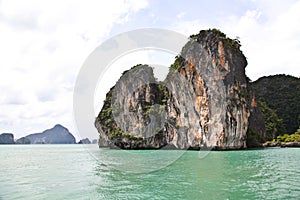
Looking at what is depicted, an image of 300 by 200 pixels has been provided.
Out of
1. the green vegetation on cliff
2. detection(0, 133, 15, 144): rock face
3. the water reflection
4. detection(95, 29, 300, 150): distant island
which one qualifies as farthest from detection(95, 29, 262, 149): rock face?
detection(0, 133, 15, 144): rock face

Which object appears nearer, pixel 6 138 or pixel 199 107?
pixel 199 107

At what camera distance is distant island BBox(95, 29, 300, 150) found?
33531 mm

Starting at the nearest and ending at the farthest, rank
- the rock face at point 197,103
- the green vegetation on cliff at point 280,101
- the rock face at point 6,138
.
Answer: the rock face at point 197,103
the green vegetation on cliff at point 280,101
the rock face at point 6,138

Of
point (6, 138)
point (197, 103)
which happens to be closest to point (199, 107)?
point (197, 103)

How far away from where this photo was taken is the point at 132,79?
1944 inches

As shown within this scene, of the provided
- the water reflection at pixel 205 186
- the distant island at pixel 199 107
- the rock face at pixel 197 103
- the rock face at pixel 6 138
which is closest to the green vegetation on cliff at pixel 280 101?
the distant island at pixel 199 107

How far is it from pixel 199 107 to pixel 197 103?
57 cm

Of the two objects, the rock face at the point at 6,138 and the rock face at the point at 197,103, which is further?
the rock face at the point at 6,138

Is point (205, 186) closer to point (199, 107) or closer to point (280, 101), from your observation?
point (199, 107)

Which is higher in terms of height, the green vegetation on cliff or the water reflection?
the green vegetation on cliff

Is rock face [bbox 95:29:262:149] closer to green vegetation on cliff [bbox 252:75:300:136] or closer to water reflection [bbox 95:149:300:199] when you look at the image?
green vegetation on cliff [bbox 252:75:300:136]

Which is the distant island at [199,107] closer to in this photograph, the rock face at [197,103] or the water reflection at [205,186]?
the rock face at [197,103]

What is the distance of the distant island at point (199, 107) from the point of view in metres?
33.5

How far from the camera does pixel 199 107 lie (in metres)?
35.8
